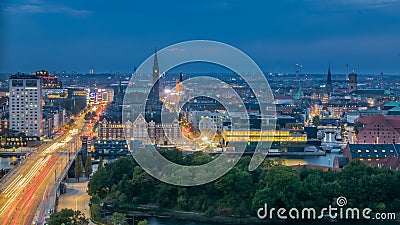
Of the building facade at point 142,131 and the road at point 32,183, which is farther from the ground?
the building facade at point 142,131

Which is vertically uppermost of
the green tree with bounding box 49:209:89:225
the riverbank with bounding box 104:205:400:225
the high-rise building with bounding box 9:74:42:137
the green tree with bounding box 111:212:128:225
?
the high-rise building with bounding box 9:74:42:137

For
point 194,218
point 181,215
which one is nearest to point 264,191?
point 194,218

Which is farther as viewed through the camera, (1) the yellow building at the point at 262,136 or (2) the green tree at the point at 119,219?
(1) the yellow building at the point at 262,136

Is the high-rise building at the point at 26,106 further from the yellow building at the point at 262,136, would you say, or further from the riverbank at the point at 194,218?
the riverbank at the point at 194,218

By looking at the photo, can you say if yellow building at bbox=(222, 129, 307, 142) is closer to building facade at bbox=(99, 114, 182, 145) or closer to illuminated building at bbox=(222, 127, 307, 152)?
illuminated building at bbox=(222, 127, 307, 152)

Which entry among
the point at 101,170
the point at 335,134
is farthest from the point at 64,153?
the point at 335,134
